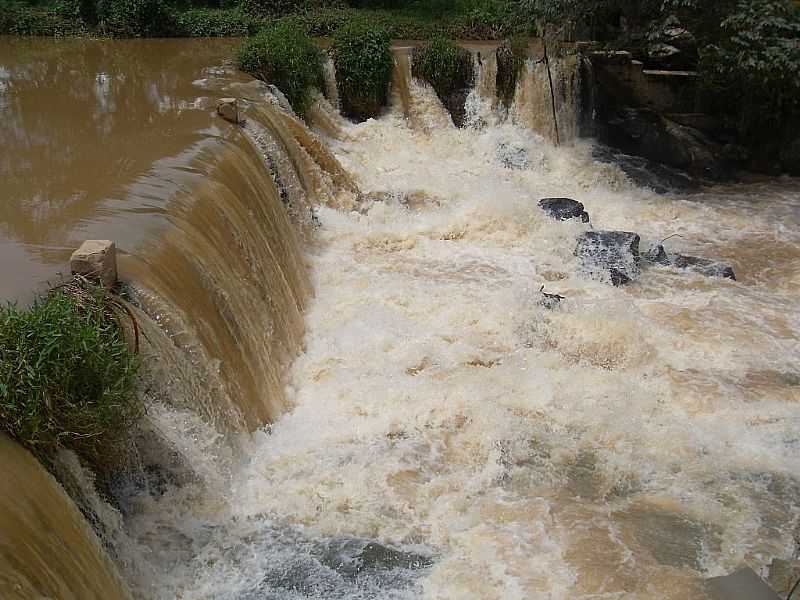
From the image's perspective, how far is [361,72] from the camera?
43.5ft

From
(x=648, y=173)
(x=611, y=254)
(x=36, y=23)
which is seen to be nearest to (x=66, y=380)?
(x=611, y=254)

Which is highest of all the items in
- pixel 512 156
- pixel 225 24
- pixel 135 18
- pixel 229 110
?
pixel 135 18

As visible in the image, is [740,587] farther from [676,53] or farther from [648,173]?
[676,53]

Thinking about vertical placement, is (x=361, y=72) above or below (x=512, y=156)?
above

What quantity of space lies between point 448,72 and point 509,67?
107 cm

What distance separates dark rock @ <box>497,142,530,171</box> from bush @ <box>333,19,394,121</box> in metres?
2.23

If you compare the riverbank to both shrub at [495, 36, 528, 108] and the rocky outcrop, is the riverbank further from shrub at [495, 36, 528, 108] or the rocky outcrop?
the rocky outcrop

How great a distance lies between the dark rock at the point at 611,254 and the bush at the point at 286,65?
5.16 m

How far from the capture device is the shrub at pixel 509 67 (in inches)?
542

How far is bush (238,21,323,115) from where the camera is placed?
482 inches

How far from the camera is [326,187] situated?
1021cm

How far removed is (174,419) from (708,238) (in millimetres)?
8101

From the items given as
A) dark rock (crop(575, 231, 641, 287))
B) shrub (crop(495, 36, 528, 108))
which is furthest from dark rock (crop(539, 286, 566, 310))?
shrub (crop(495, 36, 528, 108))

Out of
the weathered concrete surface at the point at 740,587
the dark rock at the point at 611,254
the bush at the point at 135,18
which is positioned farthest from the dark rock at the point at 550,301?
the bush at the point at 135,18
